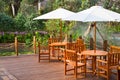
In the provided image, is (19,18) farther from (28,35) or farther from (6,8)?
(6,8)

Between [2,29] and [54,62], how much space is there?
9.59 meters

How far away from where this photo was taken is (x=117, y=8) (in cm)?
1512

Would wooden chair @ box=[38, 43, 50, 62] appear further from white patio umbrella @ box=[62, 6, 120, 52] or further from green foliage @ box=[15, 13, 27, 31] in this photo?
green foliage @ box=[15, 13, 27, 31]

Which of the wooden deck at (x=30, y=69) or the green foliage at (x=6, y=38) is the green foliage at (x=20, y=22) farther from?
the wooden deck at (x=30, y=69)

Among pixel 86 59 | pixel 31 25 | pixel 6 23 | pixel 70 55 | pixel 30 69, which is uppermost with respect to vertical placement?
pixel 6 23

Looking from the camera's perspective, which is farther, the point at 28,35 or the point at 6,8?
the point at 6,8

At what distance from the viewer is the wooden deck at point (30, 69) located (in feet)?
25.7

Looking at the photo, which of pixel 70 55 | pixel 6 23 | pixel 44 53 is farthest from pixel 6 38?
pixel 70 55

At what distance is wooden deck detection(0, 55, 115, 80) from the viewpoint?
7.83m

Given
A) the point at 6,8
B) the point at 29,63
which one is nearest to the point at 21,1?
the point at 6,8

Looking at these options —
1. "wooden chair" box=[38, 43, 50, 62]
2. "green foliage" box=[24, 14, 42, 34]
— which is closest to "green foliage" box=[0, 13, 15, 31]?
"green foliage" box=[24, 14, 42, 34]

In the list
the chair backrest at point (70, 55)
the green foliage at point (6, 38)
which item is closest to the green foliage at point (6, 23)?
the green foliage at point (6, 38)

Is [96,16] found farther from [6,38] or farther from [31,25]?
[31,25]

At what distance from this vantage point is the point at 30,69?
29.3 feet
